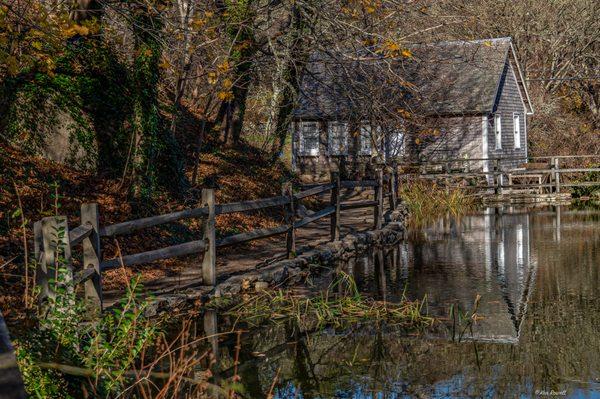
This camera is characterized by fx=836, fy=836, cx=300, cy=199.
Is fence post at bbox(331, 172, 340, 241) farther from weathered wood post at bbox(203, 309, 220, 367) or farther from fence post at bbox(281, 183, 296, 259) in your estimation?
weathered wood post at bbox(203, 309, 220, 367)

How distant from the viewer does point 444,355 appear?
308 inches

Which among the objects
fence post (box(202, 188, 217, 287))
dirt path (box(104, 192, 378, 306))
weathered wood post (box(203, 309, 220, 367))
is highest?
fence post (box(202, 188, 217, 287))

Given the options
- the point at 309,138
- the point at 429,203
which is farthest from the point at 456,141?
the point at 429,203

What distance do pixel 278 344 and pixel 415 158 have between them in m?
29.7

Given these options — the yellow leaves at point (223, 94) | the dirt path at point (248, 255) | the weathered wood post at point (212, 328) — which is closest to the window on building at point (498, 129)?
the dirt path at point (248, 255)

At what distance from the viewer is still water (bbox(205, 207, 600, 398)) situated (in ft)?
22.3

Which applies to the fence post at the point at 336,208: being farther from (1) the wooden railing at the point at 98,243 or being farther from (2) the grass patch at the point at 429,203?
(2) the grass patch at the point at 429,203

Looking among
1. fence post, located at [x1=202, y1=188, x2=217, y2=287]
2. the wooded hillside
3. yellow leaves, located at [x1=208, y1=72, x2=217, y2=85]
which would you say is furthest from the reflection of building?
yellow leaves, located at [x1=208, y1=72, x2=217, y2=85]

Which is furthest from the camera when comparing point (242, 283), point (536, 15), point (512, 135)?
point (536, 15)

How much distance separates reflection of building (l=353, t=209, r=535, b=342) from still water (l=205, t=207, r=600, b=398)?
0.7 inches

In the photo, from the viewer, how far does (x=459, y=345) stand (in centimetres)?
818

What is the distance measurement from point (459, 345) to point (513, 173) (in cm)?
2732

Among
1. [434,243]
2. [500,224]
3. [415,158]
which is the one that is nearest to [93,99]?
[434,243]

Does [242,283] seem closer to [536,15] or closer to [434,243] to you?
[434,243]
